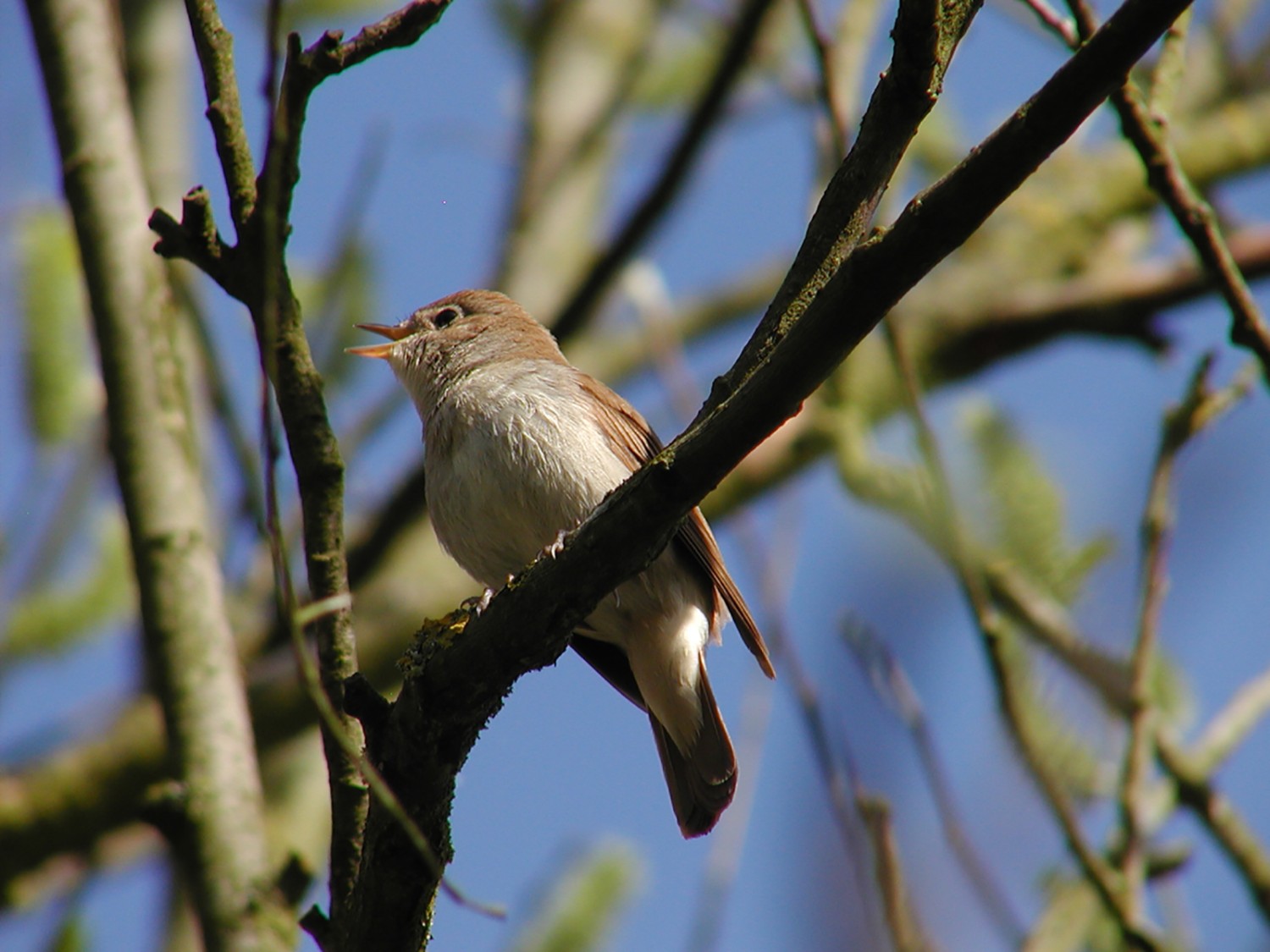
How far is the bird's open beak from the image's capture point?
5902mm

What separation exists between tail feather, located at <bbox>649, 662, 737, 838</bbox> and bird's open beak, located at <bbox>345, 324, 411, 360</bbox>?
2043mm

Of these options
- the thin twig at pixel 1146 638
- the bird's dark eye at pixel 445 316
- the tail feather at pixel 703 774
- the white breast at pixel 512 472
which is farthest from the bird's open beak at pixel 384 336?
the thin twig at pixel 1146 638

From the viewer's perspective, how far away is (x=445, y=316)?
627cm

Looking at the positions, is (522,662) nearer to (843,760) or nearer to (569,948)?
(843,760)

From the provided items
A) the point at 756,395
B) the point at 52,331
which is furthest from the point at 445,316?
the point at 756,395

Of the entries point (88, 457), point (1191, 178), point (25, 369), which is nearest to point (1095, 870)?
point (25, 369)

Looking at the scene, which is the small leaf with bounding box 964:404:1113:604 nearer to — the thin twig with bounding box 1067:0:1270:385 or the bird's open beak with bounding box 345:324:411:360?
the thin twig with bounding box 1067:0:1270:385

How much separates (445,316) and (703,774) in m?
2.51

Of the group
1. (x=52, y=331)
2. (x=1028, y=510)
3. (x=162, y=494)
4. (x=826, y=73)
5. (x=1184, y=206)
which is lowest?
(x=1028, y=510)

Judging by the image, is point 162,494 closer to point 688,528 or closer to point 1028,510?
point 688,528

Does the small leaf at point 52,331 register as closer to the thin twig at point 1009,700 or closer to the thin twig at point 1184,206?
the thin twig at point 1009,700

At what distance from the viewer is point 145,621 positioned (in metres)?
3.84

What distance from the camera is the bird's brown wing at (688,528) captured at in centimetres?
457

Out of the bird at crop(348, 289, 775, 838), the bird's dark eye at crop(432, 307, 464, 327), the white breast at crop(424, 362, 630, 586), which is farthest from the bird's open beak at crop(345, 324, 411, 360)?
the white breast at crop(424, 362, 630, 586)
